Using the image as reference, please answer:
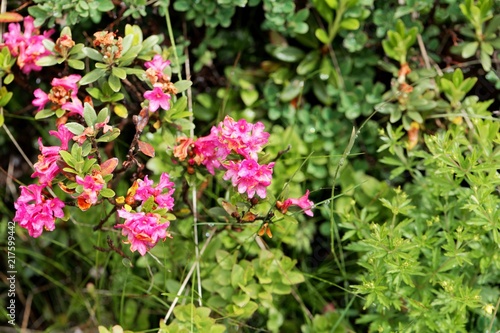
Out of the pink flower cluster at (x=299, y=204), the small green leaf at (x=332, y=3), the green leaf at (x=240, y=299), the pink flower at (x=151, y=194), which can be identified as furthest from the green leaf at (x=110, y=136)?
the small green leaf at (x=332, y=3)

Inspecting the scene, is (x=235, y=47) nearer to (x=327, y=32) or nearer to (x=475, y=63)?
Answer: (x=327, y=32)

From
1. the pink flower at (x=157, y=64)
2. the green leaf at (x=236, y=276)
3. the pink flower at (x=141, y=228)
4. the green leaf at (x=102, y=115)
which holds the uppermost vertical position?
the pink flower at (x=157, y=64)

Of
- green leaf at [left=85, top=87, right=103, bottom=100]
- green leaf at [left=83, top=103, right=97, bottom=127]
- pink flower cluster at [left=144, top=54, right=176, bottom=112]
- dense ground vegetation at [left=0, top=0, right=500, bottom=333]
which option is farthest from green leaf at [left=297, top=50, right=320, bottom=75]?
green leaf at [left=83, top=103, right=97, bottom=127]

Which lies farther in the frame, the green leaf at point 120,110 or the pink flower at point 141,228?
the green leaf at point 120,110

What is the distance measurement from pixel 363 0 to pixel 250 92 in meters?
0.51

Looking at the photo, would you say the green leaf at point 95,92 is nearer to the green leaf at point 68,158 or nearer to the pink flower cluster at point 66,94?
the pink flower cluster at point 66,94

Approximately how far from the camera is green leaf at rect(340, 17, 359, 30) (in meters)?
2.08

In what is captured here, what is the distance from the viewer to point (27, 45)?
6.35 feet

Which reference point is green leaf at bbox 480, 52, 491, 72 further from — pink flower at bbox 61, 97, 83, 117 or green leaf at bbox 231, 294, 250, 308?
pink flower at bbox 61, 97, 83, 117

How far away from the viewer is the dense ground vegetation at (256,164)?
5.53 feet

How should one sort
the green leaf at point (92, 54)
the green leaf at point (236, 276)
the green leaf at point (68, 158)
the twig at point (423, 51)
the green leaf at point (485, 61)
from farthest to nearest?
the twig at point (423, 51)
the green leaf at point (485, 61)
the green leaf at point (236, 276)
the green leaf at point (92, 54)
the green leaf at point (68, 158)

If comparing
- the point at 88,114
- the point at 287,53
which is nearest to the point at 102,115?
the point at 88,114

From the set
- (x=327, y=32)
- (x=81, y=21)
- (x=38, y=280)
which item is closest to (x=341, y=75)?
(x=327, y=32)

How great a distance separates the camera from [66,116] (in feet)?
5.99
